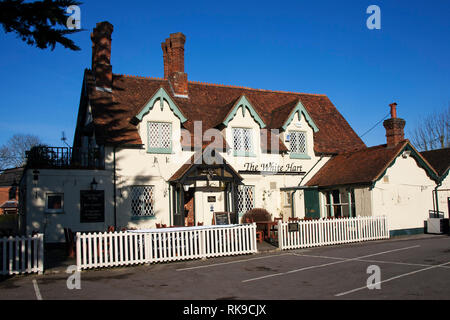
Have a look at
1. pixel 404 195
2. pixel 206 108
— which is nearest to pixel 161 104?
pixel 206 108

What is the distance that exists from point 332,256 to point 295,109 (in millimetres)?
11850

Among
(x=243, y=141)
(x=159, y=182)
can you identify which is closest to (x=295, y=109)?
(x=243, y=141)

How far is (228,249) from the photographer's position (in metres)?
15.2

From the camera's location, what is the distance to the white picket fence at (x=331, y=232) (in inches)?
659

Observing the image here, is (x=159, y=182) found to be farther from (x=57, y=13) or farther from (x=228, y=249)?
(x=57, y=13)

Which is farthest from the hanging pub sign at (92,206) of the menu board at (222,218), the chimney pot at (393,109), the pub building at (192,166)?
the chimney pot at (393,109)

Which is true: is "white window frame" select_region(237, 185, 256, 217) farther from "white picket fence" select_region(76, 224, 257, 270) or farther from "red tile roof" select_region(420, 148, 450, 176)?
"red tile roof" select_region(420, 148, 450, 176)

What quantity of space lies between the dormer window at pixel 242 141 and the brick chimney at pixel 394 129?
24.0 ft

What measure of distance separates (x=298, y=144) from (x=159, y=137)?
8374mm

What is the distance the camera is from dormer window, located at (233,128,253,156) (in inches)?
900

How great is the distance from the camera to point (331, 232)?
58.7 ft

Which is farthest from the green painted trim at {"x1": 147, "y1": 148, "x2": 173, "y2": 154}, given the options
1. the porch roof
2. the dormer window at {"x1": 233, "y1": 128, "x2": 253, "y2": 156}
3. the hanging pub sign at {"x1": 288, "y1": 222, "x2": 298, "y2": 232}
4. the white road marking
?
the white road marking

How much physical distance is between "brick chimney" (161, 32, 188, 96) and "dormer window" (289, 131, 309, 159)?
22.6ft

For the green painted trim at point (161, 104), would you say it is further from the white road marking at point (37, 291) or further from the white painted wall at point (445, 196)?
the white painted wall at point (445, 196)
